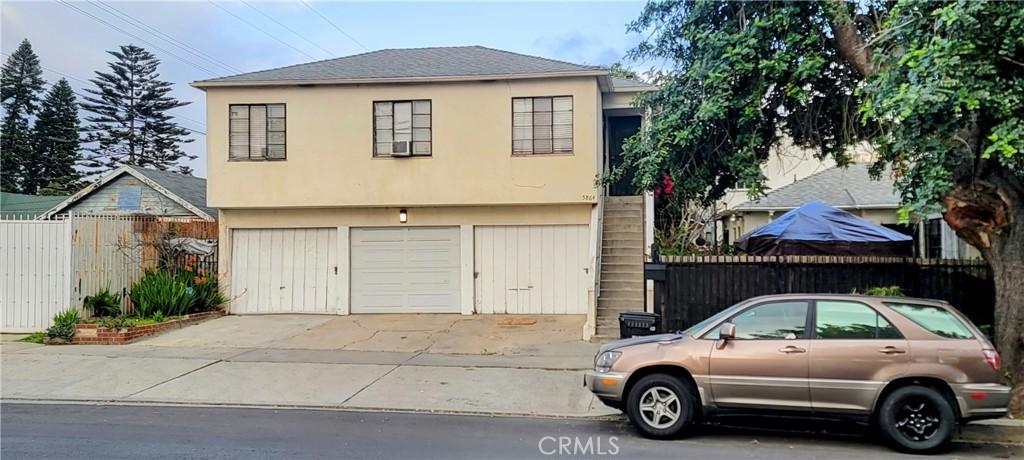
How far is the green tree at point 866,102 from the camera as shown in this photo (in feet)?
21.2

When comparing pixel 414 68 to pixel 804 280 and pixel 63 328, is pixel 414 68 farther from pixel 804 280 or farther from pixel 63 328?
pixel 804 280

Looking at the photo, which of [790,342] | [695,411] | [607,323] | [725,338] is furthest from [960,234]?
[607,323]

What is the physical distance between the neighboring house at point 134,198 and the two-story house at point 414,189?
511 centimetres

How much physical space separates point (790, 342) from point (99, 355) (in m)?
10.7

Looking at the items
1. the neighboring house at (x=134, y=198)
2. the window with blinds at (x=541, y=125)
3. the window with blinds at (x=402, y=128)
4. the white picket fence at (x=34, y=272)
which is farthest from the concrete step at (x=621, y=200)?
the neighboring house at (x=134, y=198)

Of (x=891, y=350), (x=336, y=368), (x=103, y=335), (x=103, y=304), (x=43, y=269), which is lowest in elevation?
(x=336, y=368)

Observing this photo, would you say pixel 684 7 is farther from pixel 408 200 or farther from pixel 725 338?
pixel 408 200

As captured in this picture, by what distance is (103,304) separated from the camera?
13.7 meters

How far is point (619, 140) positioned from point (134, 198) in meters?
15.0

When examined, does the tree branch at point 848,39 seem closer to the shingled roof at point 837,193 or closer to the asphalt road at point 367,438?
the asphalt road at point 367,438

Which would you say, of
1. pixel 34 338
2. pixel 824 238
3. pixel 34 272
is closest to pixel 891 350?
pixel 824 238

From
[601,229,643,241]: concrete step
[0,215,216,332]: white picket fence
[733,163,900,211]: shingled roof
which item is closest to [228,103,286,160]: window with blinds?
[0,215,216,332]: white picket fence

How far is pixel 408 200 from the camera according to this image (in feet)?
50.9

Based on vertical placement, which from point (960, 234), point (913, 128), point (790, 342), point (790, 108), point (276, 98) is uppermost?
point (276, 98)
